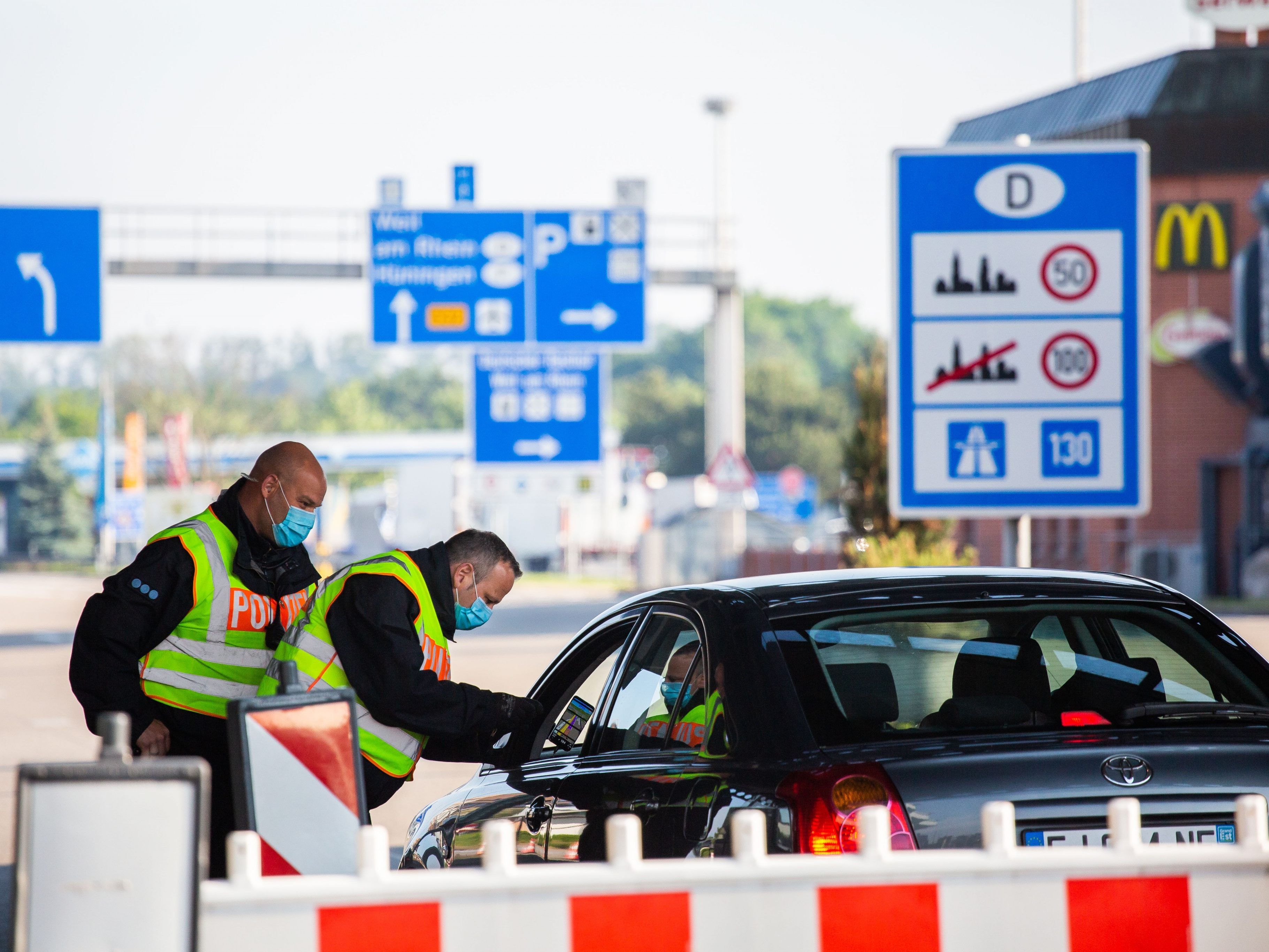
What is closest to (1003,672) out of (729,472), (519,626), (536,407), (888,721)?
(888,721)

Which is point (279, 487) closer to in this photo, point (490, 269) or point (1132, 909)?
point (1132, 909)

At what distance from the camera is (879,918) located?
Answer: 2.86 m

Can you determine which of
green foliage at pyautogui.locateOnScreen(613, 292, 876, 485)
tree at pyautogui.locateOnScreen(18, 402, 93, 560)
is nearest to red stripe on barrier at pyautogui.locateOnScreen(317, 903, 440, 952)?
tree at pyautogui.locateOnScreen(18, 402, 93, 560)

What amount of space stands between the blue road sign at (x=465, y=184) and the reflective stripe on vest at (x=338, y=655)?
19572 millimetres

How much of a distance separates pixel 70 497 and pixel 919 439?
8355cm

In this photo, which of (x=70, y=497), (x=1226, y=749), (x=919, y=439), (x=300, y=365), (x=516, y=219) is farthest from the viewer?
(x=300, y=365)

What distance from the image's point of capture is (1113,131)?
33.5 meters

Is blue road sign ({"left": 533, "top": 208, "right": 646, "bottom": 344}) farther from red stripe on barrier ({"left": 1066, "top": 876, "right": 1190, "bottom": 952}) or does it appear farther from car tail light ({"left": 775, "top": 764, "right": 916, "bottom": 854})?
red stripe on barrier ({"left": 1066, "top": 876, "right": 1190, "bottom": 952})

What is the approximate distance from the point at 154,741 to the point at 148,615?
Result: 368 mm

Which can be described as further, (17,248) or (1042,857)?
(17,248)

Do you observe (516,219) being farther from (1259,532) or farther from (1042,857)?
(1042,857)

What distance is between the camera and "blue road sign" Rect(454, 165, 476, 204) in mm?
24156

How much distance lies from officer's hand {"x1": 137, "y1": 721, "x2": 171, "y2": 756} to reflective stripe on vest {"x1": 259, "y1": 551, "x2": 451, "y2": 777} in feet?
1.54

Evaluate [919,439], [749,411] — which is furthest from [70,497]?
[919,439]
